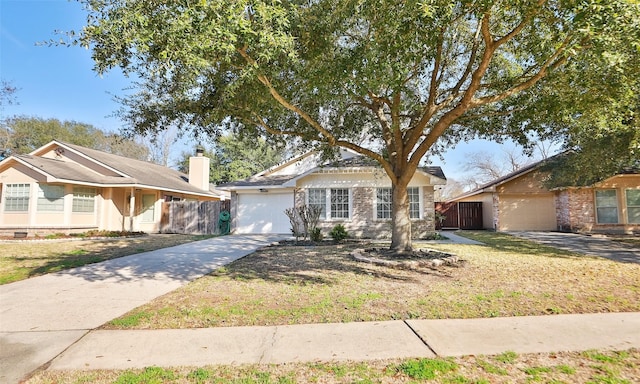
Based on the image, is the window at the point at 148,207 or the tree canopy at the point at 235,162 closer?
the window at the point at 148,207

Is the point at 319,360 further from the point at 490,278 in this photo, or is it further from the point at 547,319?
the point at 490,278

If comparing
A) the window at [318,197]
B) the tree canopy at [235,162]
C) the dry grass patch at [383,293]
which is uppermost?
the tree canopy at [235,162]

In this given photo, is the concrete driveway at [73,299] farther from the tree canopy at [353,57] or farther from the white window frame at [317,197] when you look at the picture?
the white window frame at [317,197]

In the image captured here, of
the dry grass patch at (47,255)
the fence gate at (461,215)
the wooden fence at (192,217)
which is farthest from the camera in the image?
the fence gate at (461,215)

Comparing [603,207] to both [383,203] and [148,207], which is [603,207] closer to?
[383,203]

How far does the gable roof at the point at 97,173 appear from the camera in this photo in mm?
16141

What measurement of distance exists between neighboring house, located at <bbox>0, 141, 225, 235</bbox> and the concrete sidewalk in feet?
50.6

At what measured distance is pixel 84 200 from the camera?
17547mm

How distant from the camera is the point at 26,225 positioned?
15.9 meters

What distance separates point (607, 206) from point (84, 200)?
27.8 meters

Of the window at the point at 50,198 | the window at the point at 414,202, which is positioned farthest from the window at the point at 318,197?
the window at the point at 50,198

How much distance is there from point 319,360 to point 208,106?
6819 millimetres

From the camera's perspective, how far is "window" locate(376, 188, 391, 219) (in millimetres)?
16109

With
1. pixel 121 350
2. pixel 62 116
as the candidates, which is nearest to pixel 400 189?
pixel 121 350
